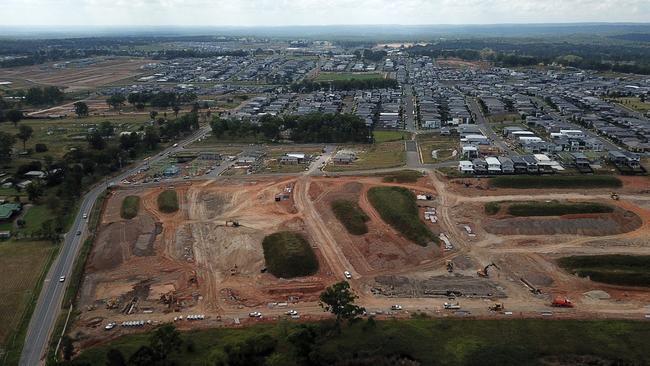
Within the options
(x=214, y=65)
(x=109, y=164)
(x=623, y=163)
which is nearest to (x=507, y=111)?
(x=623, y=163)

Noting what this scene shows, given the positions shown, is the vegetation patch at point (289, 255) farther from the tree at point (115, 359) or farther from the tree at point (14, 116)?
the tree at point (14, 116)

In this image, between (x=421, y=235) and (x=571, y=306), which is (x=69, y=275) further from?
(x=571, y=306)

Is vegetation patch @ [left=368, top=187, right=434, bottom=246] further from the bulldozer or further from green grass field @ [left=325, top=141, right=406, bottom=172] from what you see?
the bulldozer

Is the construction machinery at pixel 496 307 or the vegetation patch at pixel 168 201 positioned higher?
the vegetation patch at pixel 168 201

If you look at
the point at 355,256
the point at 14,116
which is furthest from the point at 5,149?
the point at 355,256

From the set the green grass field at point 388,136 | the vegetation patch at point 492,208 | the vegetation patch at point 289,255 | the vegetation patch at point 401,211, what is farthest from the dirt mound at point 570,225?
the green grass field at point 388,136

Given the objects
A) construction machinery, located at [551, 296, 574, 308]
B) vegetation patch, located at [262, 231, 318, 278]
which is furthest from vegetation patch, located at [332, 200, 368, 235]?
construction machinery, located at [551, 296, 574, 308]
